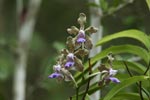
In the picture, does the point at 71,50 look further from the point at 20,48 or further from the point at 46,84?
the point at 46,84

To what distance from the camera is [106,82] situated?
116 cm

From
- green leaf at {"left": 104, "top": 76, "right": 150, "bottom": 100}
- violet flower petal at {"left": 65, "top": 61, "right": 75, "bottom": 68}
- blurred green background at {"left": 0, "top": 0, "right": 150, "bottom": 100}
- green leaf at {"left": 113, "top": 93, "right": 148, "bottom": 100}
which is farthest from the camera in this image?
blurred green background at {"left": 0, "top": 0, "right": 150, "bottom": 100}

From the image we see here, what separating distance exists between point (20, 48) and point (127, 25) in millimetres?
574

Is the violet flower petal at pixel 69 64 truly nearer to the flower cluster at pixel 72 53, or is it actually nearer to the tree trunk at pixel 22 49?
the flower cluster at pixel 72 53

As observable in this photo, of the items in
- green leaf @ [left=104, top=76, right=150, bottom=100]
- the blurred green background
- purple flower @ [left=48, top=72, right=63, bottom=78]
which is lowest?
purple flower @ [left=48, top=72, right=63, bottom=78]

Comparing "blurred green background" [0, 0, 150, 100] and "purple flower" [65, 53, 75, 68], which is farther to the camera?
"blurred green background" [0, 0, 150, 100]

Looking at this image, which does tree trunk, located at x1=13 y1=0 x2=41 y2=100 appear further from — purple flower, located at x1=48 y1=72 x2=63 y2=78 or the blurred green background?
purple flower, located at x1=48 y1=72 x2=63 y2=78

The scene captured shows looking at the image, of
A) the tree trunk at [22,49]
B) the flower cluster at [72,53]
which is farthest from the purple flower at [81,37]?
the tree trunk at [22,49]

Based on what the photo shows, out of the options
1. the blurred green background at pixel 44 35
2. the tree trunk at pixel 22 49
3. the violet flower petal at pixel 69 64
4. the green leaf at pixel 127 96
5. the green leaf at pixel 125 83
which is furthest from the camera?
the blurred green background at pixel 44 35

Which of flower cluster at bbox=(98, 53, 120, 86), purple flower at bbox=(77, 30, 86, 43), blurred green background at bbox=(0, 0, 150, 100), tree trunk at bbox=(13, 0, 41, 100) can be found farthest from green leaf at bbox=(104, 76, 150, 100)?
blurred green background at bbox=(0, 0, 150, 100)

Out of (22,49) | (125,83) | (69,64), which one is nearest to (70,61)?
(69,64)

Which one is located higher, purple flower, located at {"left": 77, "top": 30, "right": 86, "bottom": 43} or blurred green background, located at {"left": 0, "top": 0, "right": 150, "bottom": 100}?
blurred green background, located at {"left": 0, "top": 0, "right": 150, "bottom": 100}

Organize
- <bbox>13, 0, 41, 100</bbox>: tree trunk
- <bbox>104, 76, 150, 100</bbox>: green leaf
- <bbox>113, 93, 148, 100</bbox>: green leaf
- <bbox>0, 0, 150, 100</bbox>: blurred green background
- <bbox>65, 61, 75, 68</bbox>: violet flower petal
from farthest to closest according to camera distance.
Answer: <bbox>0, 0, 150, 100</bbox>: blurred green background → <bbox>13, 0, 41, 100</bbox>: tree trunk → <bbox>113, 93, 148, 100</bbox>: green leaf → <bbox>104, 76, 150, 100</bbox>: green leaf → <bbox>65, 61, 75, 68</bbox>: violet flower petal

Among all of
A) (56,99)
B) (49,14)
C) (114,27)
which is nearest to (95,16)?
(114,27)
